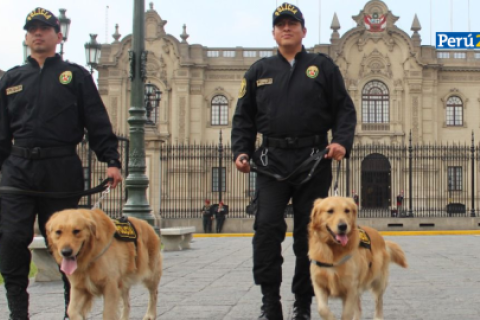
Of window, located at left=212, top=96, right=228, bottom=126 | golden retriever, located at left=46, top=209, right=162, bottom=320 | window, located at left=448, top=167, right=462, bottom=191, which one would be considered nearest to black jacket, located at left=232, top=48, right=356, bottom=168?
golden retriever, located at left=46, top=209, right=162, bottom=320

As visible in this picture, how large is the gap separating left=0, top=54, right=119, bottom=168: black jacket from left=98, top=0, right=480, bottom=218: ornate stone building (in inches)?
1388

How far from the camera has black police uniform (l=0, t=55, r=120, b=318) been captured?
4.62 metres

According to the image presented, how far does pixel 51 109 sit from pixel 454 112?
39740mm

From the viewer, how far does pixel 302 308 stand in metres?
5.05

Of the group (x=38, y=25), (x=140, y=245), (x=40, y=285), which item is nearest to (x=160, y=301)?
(x=140, y=245)

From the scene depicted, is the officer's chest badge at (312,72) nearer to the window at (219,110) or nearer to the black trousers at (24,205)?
the black trousers at (24,205)

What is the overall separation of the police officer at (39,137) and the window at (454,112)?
39245 mm

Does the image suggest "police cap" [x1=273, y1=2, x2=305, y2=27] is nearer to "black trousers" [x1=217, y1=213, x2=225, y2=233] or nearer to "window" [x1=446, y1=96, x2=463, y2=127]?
"black trousers" [x1=217, y1=213, x2=225, y2=233]

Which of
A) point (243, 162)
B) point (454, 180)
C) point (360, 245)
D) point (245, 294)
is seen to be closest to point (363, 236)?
point (360, 245)

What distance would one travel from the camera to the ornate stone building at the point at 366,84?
4034cm

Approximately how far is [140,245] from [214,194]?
1240 inches

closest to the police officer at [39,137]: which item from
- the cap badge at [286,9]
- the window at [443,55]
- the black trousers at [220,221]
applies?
the cap badge at [286,9]

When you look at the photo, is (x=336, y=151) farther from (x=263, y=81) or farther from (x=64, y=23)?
(x=64, y=23)

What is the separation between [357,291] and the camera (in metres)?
4.62
